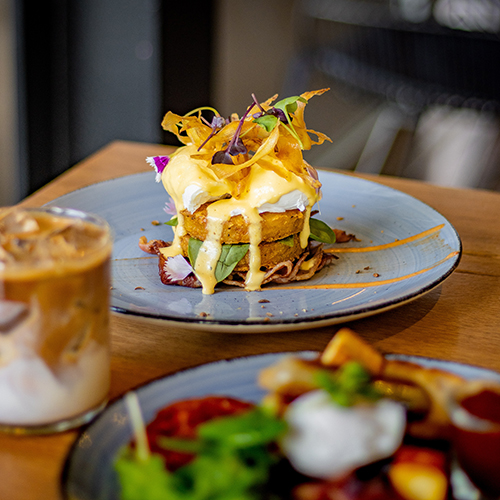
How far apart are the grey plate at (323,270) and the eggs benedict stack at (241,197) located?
0.13 ft

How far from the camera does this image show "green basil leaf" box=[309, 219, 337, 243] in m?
1.29

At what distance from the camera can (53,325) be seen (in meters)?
0.67

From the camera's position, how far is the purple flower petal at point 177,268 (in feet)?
3.81

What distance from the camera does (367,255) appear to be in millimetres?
1288

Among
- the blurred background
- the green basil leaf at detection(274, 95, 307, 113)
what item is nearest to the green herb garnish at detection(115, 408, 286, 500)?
the green basil leaf at detection(274, 95, 307, 113)

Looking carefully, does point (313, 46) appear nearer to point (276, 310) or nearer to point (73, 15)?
point (73, 15)

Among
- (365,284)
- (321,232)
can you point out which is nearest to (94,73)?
(321,232)

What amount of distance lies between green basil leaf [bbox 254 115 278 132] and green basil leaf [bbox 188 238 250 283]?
0.71 ft

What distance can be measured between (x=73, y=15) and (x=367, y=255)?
2744 millimetres

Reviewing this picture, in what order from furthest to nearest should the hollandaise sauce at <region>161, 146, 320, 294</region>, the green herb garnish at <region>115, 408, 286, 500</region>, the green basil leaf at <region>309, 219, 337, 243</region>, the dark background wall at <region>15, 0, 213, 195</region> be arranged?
the dark background wall at <region>15, 0, 213, 195</region> → the green basil leaf at <region>309, 219, 337, 243</region> → the hollandaise sauce at <region>161, 146, 320, 294</region> → the green herb garnish at <region>115, 408, 286, 500</region>

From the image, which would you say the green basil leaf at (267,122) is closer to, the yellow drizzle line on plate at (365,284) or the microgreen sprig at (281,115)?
the microgreen sprig at (281,115)

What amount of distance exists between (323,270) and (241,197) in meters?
0.22

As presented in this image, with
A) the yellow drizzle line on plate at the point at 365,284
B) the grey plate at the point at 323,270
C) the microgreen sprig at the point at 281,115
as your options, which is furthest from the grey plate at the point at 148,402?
the microgreen sprig at the point at 281,115

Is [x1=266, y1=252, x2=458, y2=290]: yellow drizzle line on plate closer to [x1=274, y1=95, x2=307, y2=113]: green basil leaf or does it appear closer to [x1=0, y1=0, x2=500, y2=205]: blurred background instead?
[x1=274, y1=95, x2=307, y2=113]: green basil leaf
